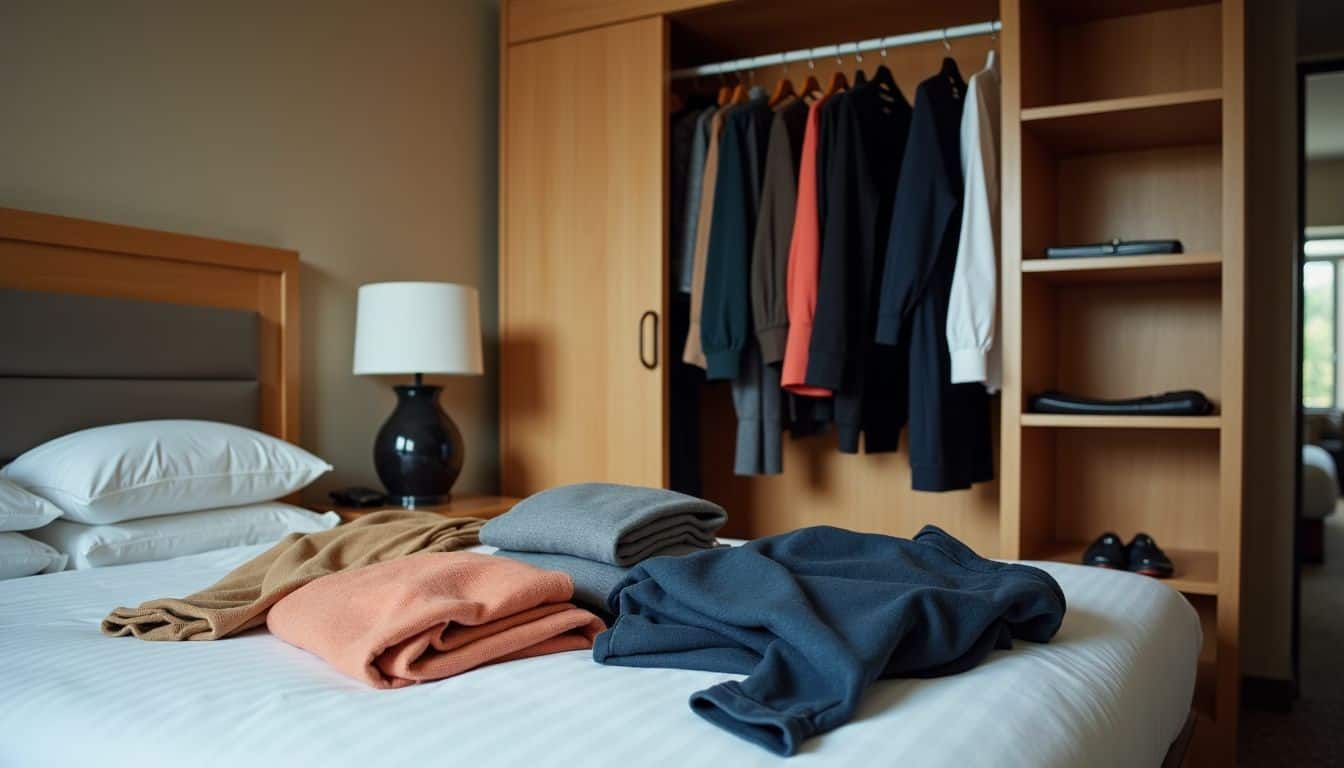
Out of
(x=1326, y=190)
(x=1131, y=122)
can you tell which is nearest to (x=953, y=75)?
(x=1131, y=122)

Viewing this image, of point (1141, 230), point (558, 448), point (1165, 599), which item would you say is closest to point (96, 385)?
point (558, 448)

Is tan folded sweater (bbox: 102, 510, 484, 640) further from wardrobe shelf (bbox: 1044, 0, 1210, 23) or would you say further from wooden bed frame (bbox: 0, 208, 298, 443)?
wardrobe shelf (bbox: 1044, 0, 1210, 23)

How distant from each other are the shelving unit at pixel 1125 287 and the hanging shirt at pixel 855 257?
1.15ft

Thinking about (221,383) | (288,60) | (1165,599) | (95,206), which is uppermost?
(288,60)

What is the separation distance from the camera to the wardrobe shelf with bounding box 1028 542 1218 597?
240 centimetres

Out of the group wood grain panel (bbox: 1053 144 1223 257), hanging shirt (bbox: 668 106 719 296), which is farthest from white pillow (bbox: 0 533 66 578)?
wood grain panel (bbox: 1053 144 1223 257)

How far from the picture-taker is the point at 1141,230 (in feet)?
9.50

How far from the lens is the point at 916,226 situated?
2.62 metres

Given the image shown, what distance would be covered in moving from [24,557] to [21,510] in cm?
8

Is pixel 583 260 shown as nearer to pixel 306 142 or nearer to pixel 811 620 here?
pixel 306 142

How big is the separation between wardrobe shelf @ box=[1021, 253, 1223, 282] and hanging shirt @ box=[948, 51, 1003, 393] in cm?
11

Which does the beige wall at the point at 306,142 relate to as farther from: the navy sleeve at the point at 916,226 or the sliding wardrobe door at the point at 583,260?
the navy sleeve at the point at 916,226

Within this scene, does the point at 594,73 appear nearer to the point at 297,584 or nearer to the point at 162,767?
the point at 297,584

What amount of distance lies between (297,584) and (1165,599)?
133 cm
